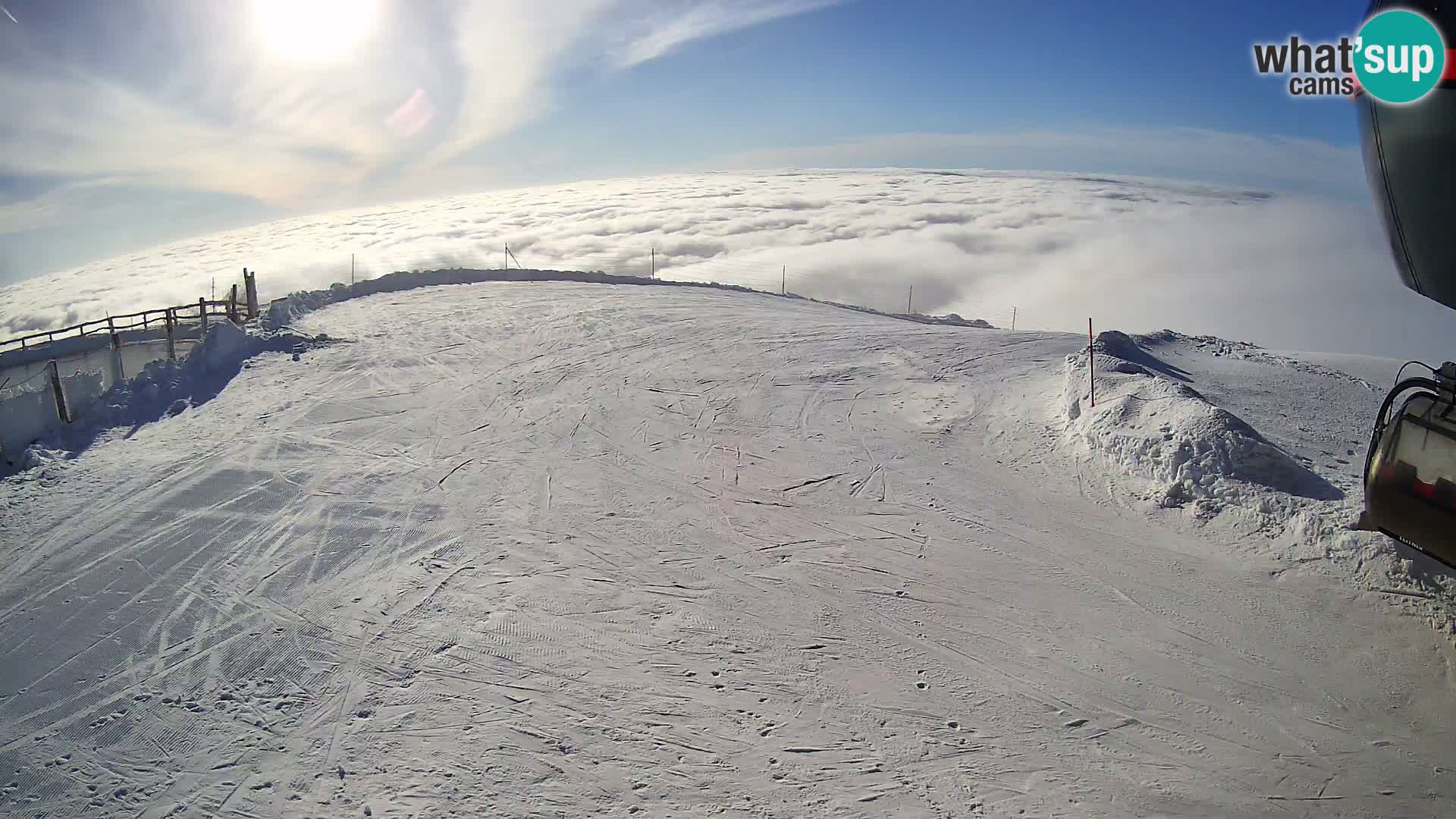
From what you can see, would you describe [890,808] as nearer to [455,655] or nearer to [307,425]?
[455,655]

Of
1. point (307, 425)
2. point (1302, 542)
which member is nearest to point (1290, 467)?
point (1302, 542)

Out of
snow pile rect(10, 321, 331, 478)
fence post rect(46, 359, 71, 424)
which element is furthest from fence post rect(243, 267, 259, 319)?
fence post rect(46, 359, 71, 424)

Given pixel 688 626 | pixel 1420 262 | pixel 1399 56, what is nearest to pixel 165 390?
pixel 688 626

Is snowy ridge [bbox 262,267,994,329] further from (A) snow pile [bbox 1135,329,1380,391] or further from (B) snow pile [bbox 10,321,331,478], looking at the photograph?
(A) snow pile [bbox 1135,329,1380,391]

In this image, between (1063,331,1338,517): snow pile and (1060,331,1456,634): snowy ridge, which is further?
(1063,331,1338,517): snow pile

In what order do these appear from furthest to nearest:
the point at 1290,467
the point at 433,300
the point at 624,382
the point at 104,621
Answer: the point at 433,300, the point at 624,382, the point at 1290,467, the point at 104,621

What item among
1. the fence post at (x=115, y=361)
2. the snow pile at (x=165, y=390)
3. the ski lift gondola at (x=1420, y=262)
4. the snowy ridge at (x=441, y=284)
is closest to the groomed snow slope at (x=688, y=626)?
the snow pile at (x=165, y=390)

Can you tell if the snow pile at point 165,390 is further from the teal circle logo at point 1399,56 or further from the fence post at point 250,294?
the teal circle logo at point 1399,56
